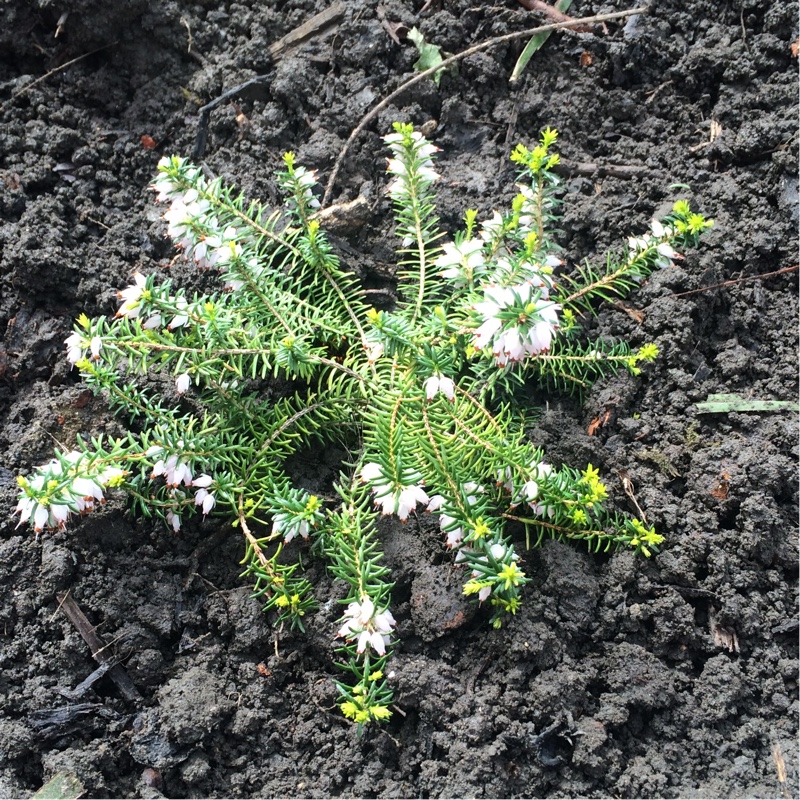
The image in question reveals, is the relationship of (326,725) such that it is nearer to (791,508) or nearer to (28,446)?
(28,446)

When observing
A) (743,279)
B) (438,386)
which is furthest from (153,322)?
(743,279)

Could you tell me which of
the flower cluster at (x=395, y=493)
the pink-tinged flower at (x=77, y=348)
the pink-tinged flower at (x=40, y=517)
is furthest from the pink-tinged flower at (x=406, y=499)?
the pink-tinged flower at (x=77, y=348)

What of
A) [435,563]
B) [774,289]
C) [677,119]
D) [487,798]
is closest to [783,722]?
[487,798]

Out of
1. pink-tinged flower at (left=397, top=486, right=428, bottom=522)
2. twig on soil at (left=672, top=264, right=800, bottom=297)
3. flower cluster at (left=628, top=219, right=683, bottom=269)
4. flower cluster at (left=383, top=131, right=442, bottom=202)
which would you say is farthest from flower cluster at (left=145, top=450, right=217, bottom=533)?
twig on soil at (left=672, top=264, right=800, bottom=297)

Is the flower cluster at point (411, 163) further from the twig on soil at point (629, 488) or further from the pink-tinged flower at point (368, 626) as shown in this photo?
the pink-tinged flower at point (368, 626)

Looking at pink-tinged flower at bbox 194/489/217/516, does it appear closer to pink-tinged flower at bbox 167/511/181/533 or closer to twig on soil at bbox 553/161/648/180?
pink-tinged flower at bbox 167/511/181/533

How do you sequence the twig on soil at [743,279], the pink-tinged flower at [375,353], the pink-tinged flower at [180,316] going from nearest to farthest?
the pink-tinged flower at [180,316] < the pink-tinged flower at [375,353] < the twig on soil at [743,279]
